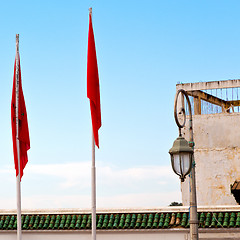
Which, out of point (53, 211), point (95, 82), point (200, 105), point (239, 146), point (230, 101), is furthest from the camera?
point (230, 101)

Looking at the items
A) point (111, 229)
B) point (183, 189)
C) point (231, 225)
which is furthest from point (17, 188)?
point (183, 189)

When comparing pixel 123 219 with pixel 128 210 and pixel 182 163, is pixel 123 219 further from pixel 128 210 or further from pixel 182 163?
pixel 182 163

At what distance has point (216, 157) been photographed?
2708 cm

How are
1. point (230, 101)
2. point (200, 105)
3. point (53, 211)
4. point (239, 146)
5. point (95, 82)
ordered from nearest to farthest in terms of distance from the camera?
1. point (95, 82)
2. point (53, 211)
3. point (239, 146)
4. point (200, 105)
5. point (230, 101)

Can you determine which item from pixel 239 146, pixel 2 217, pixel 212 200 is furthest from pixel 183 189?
pixel 2 217

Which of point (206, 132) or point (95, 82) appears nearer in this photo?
point (95, 82)

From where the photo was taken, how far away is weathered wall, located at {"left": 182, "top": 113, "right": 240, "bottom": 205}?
2677 cm

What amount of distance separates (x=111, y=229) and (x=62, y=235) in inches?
75.5

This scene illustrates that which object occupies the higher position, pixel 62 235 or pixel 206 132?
pixel 206 132

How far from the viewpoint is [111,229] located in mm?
19547

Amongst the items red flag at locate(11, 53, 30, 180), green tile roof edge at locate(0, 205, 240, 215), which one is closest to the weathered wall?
green tile roof edge at locate(0, 205, 240, 215)

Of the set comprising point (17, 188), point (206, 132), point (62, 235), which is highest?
point (206, 132)

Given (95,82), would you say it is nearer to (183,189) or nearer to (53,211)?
(53,211)

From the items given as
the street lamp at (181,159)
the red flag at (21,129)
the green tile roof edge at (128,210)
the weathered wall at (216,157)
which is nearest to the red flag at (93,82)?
the red flag at (21,129)
